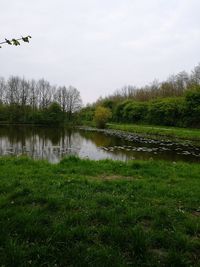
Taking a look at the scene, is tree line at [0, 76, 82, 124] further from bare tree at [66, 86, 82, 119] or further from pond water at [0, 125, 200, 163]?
pond water at [0, 125, 200, 163]

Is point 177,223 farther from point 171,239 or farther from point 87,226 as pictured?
point 87,226

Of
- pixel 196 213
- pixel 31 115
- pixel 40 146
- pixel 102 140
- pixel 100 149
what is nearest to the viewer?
pixel 196 213

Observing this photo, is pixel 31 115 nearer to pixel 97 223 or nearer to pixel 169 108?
pixel 169 108

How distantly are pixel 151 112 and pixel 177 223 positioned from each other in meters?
56.6

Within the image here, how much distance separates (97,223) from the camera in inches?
200

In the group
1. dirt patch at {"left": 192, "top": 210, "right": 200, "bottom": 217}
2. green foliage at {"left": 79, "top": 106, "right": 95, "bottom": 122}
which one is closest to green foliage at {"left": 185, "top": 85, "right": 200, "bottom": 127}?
dirt patch at {"left": 192, "top": 210, "right": 200, "bottom": 217}

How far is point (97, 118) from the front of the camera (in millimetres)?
68188

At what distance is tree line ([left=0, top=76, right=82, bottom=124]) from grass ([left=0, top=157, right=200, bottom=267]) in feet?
232

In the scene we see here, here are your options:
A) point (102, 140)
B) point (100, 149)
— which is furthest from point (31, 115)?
point (100, 149)

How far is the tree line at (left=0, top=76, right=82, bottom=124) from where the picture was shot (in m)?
77.3

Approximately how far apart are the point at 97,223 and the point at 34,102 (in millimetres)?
87610

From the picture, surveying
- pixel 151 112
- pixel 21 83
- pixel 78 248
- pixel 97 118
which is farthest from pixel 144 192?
pixel 21 83

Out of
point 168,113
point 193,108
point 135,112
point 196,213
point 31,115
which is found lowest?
point 196,213

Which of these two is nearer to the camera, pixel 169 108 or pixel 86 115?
pixel 169 108
